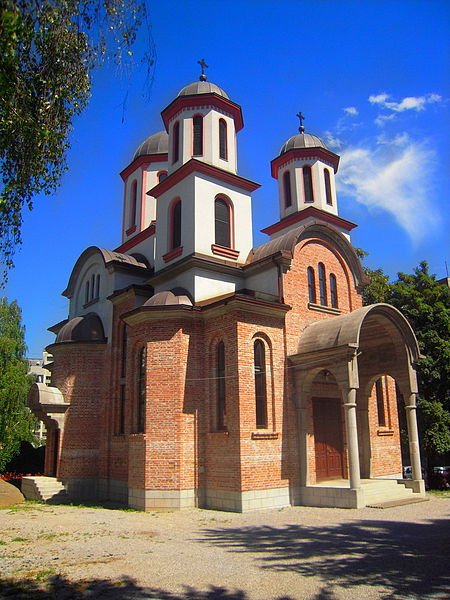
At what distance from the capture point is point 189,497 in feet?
46.3

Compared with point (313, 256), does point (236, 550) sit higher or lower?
lower

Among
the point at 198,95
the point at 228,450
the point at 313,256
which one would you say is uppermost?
the point at 198,95

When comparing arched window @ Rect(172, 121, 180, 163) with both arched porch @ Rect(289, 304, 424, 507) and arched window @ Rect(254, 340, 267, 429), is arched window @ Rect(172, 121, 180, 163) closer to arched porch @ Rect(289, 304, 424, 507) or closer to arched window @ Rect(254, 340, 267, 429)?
arched window @ Rect(254, 340, 267, 429)

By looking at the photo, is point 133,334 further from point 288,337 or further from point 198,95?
point 198,95

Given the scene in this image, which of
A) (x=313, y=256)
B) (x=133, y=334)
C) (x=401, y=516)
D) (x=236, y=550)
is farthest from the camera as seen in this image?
(x=313, y=256)

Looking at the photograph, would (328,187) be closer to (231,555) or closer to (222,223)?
(222,223)

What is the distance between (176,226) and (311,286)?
5.42 m

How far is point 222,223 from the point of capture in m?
18.2

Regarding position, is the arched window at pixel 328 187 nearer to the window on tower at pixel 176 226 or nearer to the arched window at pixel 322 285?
the arched window at pixel 322 285

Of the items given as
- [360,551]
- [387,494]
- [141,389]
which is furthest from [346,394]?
[141,389]

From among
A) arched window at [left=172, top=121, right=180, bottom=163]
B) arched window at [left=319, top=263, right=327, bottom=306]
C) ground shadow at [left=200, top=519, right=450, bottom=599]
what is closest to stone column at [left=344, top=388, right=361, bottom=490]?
ground shadow at [left=200, top=519, right=450, bottom=599]

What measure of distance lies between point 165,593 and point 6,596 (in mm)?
1958

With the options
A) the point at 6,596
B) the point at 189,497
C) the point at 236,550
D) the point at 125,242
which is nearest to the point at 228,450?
the point at 189,497

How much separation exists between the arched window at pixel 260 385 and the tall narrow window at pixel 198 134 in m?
8.04
